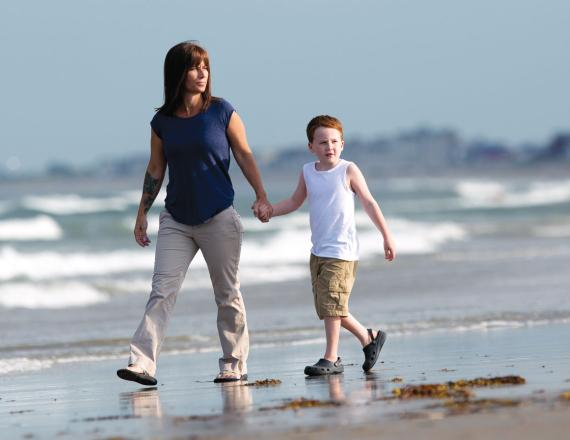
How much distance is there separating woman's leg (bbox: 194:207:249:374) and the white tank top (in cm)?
42

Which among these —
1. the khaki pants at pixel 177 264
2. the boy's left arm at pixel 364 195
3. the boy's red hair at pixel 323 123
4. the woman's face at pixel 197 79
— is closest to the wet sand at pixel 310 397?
the khaki pants at pixel 177 264

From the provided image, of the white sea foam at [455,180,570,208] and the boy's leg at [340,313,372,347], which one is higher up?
the white sea foam at [455,180,570,208]

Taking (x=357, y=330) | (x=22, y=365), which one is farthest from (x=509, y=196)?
(x=357, y=330)

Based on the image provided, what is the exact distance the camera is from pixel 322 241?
664 centimetres

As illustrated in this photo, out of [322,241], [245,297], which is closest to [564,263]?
[245,297]

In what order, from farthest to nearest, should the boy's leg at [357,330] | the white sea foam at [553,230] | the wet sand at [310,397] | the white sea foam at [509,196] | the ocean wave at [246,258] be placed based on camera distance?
the white sea foam at [509,196] → the white sea foam at [553,230] → the ocean wave at [246,258] → the boy's leg at [357,330] → the wet sand at [310,397]

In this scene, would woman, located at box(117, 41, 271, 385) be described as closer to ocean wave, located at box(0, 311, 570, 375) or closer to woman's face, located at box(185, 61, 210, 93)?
woman's face, located at box(185, 61, 210, 93)

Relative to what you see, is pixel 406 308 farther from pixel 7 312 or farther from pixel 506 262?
pixel 506 262

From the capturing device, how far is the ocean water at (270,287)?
970 cm

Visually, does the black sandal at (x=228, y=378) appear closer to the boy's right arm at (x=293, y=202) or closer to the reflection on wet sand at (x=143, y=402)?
the reflection on wet sand at (x=143, y=402)

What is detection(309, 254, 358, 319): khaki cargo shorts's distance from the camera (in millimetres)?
6613

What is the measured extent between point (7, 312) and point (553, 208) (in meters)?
34.6

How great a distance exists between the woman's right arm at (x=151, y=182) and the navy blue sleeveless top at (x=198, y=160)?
0.26 feet

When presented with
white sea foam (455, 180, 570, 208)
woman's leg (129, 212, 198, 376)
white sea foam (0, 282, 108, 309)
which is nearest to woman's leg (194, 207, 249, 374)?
woman's leg (129, 212, 198, 376)
